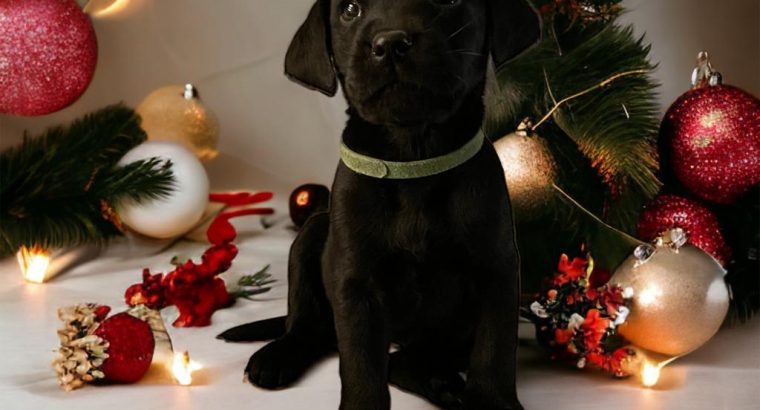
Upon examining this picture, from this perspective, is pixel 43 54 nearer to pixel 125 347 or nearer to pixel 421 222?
pixel 125 347

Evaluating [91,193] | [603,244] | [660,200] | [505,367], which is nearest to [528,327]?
[603,244]

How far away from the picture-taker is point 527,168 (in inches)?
81.1

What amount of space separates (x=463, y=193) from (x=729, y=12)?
1.70 metres

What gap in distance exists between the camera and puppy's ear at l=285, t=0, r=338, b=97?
1.54m

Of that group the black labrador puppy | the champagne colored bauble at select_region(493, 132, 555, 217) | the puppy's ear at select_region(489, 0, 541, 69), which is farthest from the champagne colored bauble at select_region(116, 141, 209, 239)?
the puppy's ear at select_region(489, 0, 541, 69)

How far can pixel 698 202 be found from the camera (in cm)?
218

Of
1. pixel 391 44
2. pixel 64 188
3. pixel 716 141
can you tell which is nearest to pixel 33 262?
pixel 64 188

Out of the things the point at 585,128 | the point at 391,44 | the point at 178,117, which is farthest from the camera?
the point at 178,117

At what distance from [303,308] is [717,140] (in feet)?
3.08

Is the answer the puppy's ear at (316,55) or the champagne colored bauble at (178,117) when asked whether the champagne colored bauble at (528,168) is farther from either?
the champagne colored bauble at (178,117)

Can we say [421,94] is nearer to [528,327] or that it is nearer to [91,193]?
[528,327]

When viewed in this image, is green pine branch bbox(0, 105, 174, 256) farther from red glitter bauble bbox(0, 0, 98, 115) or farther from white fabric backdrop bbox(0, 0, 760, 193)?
white fabric backdrop bbox(0, 0, 760, 193)

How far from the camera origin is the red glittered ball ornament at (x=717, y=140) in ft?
6.86

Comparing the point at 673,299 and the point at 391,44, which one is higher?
the point at 391,44
